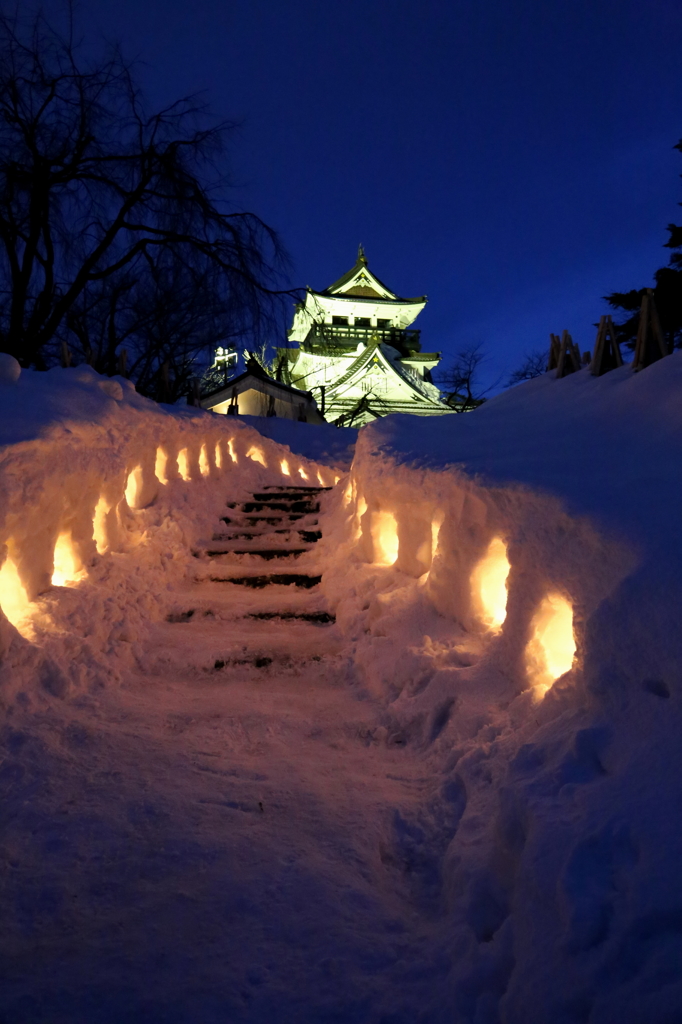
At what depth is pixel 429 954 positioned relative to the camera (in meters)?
1.77

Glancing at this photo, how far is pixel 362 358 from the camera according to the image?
24547 mm

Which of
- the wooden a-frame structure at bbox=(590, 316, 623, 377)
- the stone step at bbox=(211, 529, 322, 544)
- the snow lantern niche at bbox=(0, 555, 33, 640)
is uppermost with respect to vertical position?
the wooden a-frame structure at bbox=(590, 316, 623, 377)

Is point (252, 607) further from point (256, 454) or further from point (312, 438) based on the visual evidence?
point (312, 438)

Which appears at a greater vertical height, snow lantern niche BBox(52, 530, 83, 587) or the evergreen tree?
the evergreen tree

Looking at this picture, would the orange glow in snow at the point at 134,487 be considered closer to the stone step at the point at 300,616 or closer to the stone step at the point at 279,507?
the stone step at the point at 300,616

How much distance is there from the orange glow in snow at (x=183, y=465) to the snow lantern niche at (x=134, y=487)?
1170 mm

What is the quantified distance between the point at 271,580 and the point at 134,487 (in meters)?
1.74

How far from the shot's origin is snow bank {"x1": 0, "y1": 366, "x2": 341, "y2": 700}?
132 inches

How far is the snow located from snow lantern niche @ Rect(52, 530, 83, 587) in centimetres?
2

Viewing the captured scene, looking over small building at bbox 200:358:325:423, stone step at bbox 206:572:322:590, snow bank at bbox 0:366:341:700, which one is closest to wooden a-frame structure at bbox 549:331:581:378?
stone step at bbox 206:572:322:590

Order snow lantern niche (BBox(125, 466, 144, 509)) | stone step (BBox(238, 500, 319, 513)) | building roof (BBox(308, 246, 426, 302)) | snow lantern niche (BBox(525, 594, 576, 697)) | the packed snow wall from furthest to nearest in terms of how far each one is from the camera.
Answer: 1. building roof (BBox(308, 246, 426, 302))
2. stone step (BBox(238, 500, 319, 513))
3. snow lantern niche (BBox(125, 466, 144, 509))
4. snow lantern niche (BBox(525, 594, 576, 697))
5. the packed snow wall

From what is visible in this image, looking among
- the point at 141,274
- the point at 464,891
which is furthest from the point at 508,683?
the point at 141,274

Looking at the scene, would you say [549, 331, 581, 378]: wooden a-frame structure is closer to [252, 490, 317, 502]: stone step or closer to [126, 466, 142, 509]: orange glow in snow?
[252, 490, 317, 502]: stone step

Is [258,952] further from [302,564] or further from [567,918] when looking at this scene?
[302,564]
